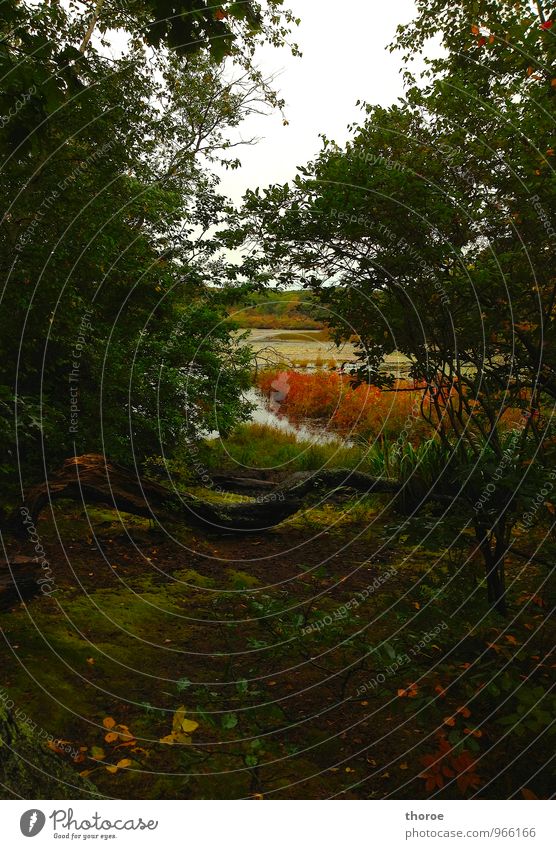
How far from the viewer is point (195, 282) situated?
8242 mm

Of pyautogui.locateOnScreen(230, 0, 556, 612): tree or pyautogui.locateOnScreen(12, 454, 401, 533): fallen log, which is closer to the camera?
pyautogui.locateOnScreen(230, 0, 556, 612): tree

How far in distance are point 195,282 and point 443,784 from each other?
7124mm

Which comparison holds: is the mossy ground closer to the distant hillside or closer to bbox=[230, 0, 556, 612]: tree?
bbox=[230, 0, 556, 612]: tree

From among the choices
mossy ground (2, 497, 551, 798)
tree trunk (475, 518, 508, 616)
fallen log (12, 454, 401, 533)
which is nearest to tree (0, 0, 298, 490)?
fallen log (12, 454, 401, 533)

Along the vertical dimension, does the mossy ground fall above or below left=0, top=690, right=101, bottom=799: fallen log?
below

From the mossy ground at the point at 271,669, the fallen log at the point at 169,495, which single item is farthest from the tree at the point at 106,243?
the mossy ground at the point at 271,669

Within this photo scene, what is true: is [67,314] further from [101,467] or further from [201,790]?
[201,790]

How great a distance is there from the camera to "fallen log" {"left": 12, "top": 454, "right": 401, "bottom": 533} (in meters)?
5.13

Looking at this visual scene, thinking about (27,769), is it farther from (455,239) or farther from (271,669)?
(455,239)

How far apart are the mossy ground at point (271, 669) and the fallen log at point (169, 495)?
22.3 inches

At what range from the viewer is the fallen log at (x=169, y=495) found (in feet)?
16.8

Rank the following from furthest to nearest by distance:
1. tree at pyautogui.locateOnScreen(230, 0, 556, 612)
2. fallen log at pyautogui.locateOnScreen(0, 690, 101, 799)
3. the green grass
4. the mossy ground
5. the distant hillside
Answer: the green grass → the distant hillside → tree at pyautogui.locateOnScreen(230, 0, 556, 612) → the mossy ground → fallen log at pyautogui.locateOnScreen(0, 690, 101, 799)

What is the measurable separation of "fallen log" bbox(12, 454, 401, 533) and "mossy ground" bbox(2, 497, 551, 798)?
22.3 inches

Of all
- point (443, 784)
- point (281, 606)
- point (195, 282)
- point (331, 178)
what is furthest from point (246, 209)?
point (195, 282)
